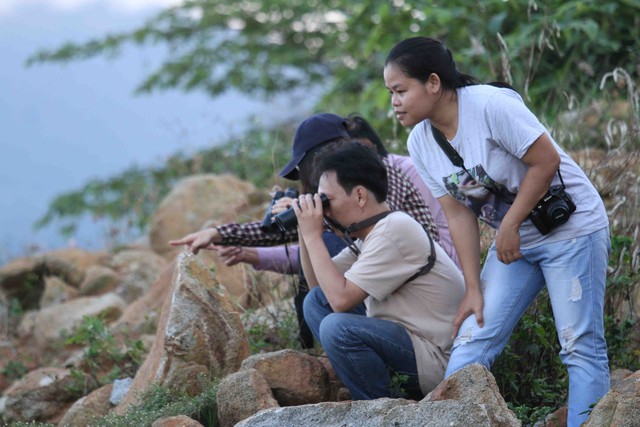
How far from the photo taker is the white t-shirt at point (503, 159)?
10.5 feet

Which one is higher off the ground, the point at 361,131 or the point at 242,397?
the point at 361,131

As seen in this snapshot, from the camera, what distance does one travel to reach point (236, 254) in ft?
15.0

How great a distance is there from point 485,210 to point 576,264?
0.38 meters

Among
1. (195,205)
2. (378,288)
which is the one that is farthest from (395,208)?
(195,205)

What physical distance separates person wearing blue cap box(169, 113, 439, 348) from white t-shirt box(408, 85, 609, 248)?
0.86m

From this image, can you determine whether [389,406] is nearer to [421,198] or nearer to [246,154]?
[421,198]

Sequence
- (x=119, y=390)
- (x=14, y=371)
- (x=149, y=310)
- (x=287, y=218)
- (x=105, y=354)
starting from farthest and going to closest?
(x=14, y=371) < (x=149, y=310) < (x=105, y=354) < (x=119, y=390) < (x=287, y=218)

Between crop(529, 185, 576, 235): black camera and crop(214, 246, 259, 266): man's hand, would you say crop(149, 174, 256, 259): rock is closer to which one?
crop(214, 246, 259, 266): man's hand

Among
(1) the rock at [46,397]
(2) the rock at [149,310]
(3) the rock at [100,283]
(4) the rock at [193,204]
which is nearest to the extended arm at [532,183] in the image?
(1) the rock at [46,397]

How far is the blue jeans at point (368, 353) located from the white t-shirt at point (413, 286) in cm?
5

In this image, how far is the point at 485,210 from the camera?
11.4 ft

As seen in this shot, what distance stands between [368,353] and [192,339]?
867mm

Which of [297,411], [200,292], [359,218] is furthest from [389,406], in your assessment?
[200,292]

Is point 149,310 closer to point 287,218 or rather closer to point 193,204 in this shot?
point 193,204
